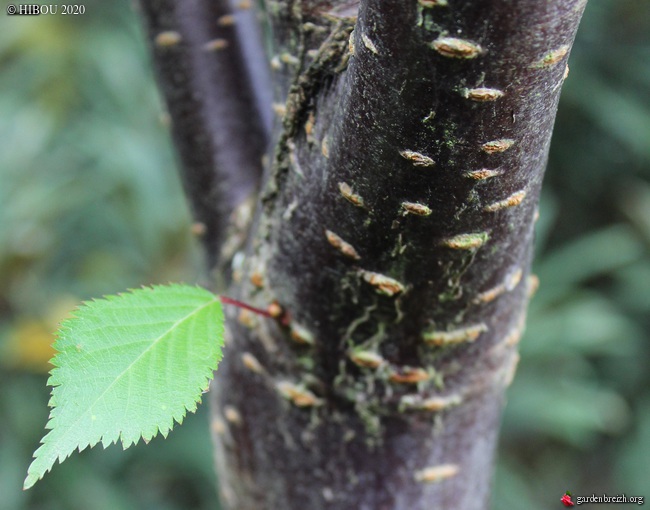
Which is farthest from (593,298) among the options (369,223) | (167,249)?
(369,223)

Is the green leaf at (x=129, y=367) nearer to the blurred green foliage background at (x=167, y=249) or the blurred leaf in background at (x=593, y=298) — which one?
the blurred green foliage background at (x=167, y=249)

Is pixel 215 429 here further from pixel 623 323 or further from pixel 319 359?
pixel 623 323

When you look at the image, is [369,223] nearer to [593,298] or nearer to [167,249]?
[167,249]

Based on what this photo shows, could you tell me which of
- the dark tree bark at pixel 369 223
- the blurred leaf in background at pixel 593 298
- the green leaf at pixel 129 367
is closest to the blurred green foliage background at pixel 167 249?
the blurred leaf in background at pixel 593 298

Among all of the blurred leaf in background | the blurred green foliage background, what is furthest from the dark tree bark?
the blurred leaf in background

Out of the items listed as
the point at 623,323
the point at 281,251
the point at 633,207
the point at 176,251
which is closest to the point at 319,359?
the point at 281,251

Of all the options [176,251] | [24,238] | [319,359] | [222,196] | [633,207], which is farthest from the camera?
[633,207]

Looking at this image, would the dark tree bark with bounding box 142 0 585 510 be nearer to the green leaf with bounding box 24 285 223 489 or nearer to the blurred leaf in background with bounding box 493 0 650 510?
A: the green leaf with bounding box 24 285 223 489
